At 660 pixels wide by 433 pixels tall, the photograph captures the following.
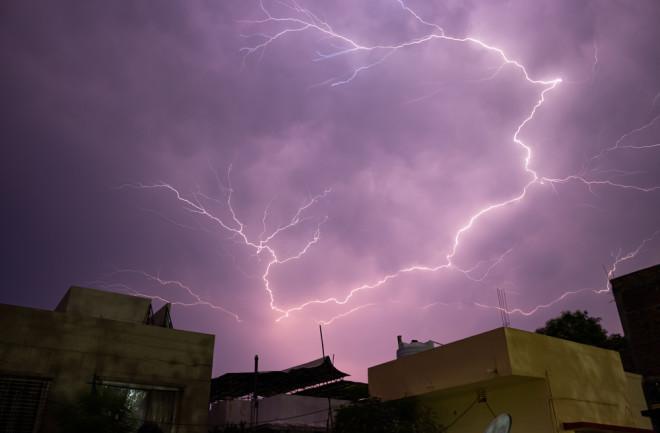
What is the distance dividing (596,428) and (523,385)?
159cm

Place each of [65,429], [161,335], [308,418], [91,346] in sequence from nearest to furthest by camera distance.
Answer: [65,429] < [91,346] < [161,335] < [308,418]

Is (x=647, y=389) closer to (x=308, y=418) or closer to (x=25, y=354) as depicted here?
(x=25, y=354)

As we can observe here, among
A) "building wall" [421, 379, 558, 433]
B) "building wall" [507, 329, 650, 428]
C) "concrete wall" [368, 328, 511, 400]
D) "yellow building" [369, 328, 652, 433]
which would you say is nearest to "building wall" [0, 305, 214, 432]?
"concrete wall" [368, 328, 511, 400]

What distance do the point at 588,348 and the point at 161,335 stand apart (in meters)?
9.91

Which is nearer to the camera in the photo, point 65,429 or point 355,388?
A: point 65,429

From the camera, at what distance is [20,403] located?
9.54 meters

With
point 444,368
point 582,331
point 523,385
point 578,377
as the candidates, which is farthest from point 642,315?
point 444,368

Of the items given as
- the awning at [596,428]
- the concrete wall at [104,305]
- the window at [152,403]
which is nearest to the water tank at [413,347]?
the awning at [596,428]

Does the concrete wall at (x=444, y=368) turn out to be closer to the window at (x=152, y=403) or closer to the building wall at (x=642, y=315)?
the window at (x=152, y=403)

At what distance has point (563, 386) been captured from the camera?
11016 mm

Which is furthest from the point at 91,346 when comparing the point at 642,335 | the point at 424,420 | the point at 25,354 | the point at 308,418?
the point at 642,335

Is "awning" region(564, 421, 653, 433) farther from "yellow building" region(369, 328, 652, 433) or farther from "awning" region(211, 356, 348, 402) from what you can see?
"awning" region(211, 356, 348, 402)

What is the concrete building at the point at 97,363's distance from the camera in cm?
966

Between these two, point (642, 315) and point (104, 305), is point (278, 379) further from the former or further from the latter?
point (642, 315)
